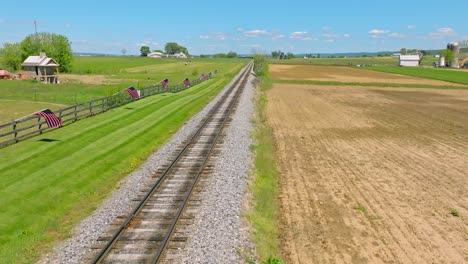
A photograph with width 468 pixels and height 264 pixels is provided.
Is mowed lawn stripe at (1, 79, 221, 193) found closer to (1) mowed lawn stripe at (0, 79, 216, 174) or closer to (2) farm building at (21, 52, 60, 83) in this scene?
(1) mowed lawn stripe at (0, 79, 216, 174)

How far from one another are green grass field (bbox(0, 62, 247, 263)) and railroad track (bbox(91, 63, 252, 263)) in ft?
6.58

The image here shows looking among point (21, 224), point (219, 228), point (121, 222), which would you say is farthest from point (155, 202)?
point (21, 224)

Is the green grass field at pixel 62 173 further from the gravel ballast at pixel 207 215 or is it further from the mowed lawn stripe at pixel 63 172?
the gravel ballast at pixel 207 215

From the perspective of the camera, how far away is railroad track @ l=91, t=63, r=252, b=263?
11461 mm

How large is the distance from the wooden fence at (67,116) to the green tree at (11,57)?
246 ft

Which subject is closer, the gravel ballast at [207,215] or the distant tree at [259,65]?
the gravel ballast at [207,215]

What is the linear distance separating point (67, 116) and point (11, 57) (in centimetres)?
9577

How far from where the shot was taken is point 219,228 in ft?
43.1

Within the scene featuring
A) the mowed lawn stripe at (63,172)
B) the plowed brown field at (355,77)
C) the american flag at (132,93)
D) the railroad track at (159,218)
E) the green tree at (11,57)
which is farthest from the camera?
the green tree at (11,57)

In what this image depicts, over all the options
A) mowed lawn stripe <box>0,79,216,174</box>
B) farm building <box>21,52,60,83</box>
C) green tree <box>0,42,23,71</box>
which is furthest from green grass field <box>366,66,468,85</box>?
green tree <box>0,42,23,71</box>

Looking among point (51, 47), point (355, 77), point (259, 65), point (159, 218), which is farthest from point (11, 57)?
point (159, 218)

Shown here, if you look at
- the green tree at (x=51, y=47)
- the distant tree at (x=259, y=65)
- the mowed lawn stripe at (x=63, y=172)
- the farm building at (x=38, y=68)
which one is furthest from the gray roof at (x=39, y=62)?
the mowed lawn stripe at (x=63, y=172)

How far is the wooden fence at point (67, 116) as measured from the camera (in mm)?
24031

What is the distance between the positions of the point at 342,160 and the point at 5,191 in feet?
57.8
